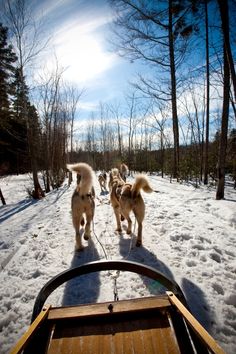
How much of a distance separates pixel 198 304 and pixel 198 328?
167cm

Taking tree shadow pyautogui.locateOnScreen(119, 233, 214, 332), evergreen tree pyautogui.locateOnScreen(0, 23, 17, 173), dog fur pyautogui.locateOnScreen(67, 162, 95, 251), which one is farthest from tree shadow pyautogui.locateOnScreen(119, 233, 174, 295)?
evergreen tree pyautogui.locateOnScreen(0, 23, 17, 173)

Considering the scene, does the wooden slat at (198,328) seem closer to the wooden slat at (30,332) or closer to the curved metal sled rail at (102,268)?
the curved metal sled rail at (102,268)

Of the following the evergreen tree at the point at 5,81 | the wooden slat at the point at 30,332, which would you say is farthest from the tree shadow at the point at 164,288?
the evergreen tree at the point at 5,81

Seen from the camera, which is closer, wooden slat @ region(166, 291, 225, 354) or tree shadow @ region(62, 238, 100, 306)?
wooden slat @ region(166, 291, 225, 354)

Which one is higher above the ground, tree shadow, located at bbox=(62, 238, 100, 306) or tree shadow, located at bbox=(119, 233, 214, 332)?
tree shadow, located at bbox=(119, 233, 214, 332)

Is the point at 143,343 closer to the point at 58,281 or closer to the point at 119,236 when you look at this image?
the point at 58,281

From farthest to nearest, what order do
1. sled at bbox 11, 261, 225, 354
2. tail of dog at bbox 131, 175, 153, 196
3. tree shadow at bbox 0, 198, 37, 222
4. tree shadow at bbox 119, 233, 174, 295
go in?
tree shadow at bbox 0, 198, 37, 222, tail of dog at bbox 131, 175, 153, 196, tree shadow at bbox 119, 233, 174, 295, sled at bbox 11, 261, 225, 354

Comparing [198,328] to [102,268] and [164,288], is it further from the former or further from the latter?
[164,288]

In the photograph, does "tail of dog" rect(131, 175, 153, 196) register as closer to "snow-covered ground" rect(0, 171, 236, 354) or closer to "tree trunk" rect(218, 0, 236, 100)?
"snow-covered ground" rect(0, 171, 236, 354)

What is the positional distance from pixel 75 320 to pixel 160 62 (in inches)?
664

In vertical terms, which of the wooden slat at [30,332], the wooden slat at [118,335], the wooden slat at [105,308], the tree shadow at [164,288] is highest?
the wooden slat at [30,332]

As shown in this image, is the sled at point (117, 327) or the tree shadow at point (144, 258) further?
the tree shadow at point (144, 258)

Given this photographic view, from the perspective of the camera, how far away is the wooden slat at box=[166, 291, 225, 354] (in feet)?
3.87

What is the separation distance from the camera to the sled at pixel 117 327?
4.88ft
